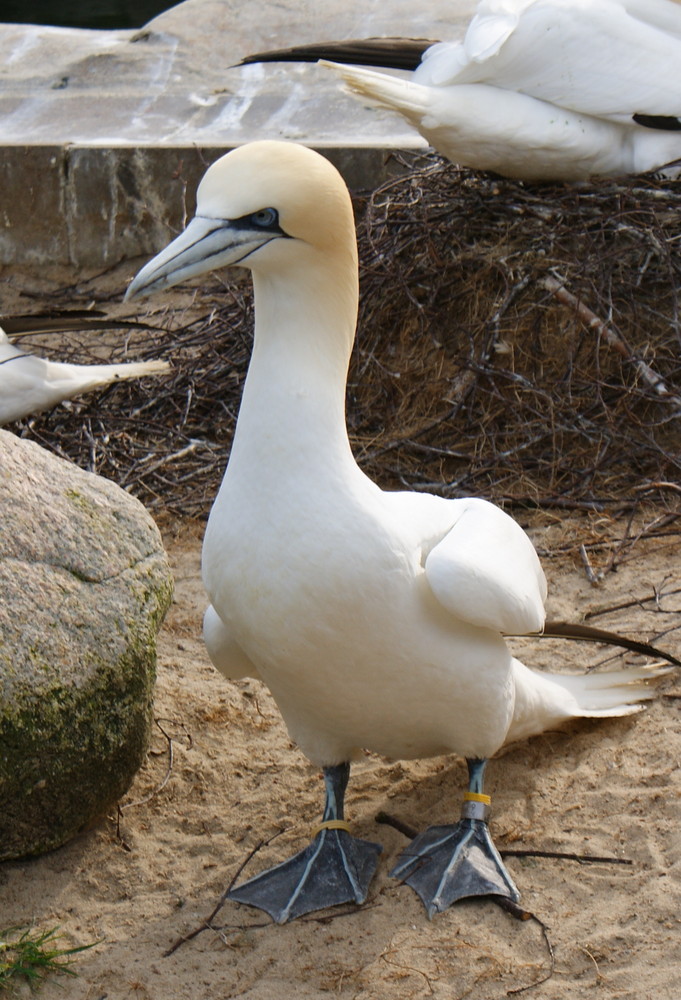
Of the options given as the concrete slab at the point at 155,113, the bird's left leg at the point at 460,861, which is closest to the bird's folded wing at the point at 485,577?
the bird's left leg at the point at 460,861

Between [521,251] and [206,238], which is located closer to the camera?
[206,238]

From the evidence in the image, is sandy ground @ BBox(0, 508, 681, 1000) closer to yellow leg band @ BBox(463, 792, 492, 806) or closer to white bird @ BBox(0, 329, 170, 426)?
yellow leg band @ BBox(463, 792, 492, 806)

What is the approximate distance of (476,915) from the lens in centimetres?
276

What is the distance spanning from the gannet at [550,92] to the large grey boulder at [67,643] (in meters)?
2.90

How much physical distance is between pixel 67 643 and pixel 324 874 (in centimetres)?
79

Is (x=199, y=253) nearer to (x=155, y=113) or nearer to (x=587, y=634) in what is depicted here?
(x=587, y=634)

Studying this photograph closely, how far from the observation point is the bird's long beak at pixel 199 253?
94.6 inches

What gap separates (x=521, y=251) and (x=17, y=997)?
3964 millimetres

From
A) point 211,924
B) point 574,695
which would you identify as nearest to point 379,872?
point 211,924

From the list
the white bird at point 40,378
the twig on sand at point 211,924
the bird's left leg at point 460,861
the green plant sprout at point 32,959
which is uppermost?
the bird's left leg at point 460,861

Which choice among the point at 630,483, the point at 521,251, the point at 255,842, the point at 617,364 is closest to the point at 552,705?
the point at 255,842

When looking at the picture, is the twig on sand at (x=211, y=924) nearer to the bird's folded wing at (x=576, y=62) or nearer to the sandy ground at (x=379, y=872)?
the sandy ground at (x=379, y=872)

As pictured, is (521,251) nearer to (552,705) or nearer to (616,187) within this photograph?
(616,187)

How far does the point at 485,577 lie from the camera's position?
260cm
